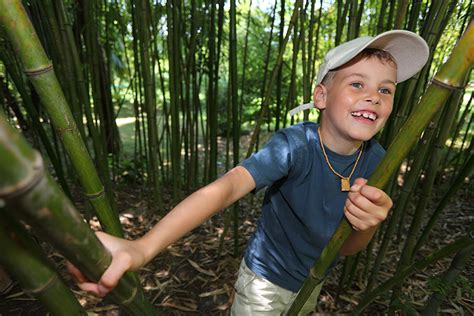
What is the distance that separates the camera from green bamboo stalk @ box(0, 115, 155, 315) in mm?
246

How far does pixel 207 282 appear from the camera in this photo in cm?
182

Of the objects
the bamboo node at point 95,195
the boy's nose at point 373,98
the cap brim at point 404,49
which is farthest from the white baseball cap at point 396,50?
the bamboo node at point 95,195

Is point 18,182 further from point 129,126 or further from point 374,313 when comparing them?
point 129,126

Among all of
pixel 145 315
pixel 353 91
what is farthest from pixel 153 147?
pixel 145 315

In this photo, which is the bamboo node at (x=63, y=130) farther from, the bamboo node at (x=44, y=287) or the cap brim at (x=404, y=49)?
the cap brim at (x=404, y=49)

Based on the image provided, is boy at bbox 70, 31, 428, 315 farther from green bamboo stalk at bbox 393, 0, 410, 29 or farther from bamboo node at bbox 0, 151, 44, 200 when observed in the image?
bamboo node at bbox 0, 151, 44, 200

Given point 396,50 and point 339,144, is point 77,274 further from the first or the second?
point 396,50

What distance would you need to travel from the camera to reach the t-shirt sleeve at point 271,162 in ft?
2.82

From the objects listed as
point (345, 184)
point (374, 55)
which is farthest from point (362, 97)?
point (345, 184)

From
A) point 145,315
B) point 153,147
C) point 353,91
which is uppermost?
point 353,91

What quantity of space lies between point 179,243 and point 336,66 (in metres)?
1.56

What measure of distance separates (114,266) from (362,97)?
69 cm

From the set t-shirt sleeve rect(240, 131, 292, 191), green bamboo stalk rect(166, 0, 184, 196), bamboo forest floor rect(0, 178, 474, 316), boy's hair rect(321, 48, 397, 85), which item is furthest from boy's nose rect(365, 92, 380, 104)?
green bamboo stalk rect(166, 0, 184, 196)

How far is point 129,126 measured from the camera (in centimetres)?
569
